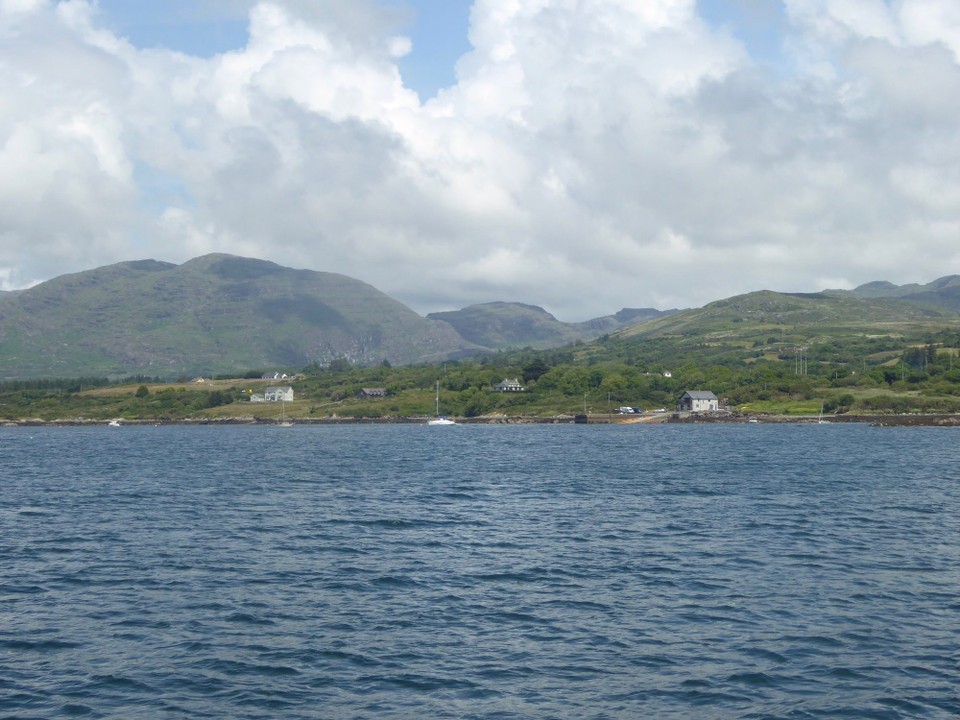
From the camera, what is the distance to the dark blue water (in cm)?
2602

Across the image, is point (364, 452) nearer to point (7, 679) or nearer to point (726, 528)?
point (726, 528)

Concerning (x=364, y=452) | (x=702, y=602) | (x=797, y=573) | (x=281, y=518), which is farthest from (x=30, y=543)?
(x=364, y=452)

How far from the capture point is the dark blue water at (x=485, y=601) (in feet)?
85.4

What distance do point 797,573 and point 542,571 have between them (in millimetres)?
10842

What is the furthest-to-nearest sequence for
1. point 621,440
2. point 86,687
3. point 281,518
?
point 621,440 < point 281,518 < point 86,687

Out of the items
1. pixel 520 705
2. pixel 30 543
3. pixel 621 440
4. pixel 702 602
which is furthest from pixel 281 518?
pixel 621 440

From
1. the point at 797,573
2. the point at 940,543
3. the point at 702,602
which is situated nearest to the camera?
the point at 702,602

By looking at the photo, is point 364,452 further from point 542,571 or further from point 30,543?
point 542,571

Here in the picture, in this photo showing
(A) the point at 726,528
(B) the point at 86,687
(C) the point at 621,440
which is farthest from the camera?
(C) the point at 621,440

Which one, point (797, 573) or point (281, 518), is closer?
point (797, 573)

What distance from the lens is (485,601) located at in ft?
119

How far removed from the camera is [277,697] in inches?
1020

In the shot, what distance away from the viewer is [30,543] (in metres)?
50.6

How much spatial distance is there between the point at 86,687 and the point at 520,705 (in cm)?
1212
